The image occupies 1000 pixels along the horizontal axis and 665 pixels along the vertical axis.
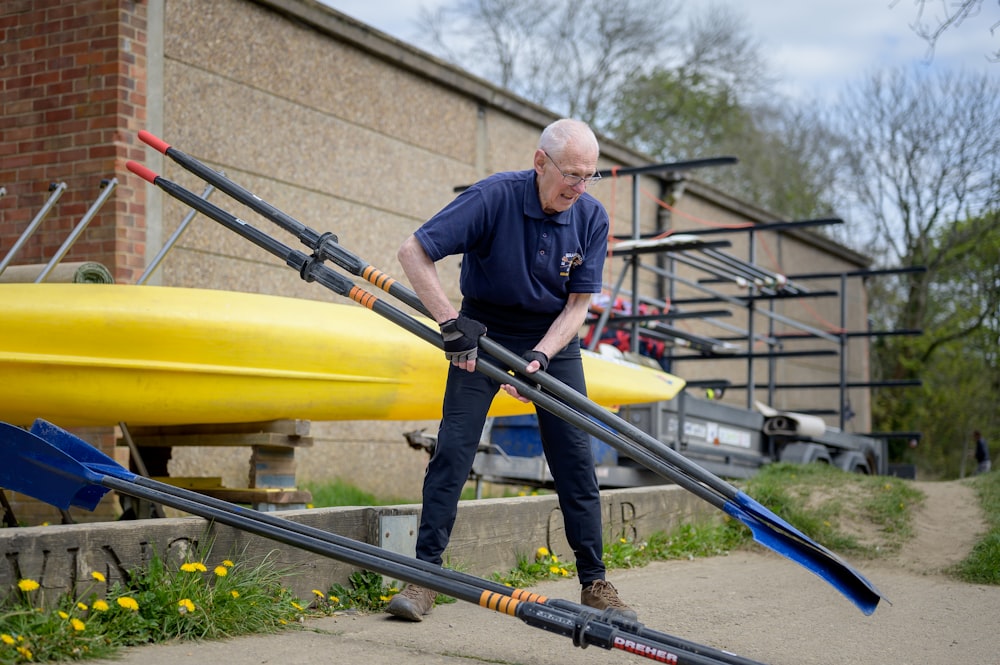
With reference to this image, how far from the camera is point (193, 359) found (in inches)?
195

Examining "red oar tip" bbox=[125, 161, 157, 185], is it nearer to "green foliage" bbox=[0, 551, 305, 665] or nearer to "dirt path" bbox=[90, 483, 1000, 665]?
"green foliage" bbox=[0, 551, 305, 665]

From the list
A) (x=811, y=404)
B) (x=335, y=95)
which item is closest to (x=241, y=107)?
(x=335, y=95)

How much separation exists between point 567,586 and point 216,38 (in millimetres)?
4615

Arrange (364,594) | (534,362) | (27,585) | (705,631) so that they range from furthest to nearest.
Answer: (364,594), (705,631), (534,362), (27,585)

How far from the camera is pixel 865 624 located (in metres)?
4.12

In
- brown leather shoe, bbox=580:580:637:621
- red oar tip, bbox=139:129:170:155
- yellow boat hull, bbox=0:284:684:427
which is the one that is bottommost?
brown leather shoe, bbox=580:580:637:621

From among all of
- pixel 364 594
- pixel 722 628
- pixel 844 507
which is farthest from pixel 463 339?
pixel 844 507

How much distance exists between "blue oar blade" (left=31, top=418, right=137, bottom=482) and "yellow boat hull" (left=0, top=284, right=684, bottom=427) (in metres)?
1.30

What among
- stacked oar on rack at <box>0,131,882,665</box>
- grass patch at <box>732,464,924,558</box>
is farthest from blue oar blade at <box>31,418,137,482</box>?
grass patch at <box>732,464,924,558</box>

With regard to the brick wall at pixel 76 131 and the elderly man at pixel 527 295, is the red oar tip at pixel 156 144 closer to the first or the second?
the elderly man at pixel 527 295

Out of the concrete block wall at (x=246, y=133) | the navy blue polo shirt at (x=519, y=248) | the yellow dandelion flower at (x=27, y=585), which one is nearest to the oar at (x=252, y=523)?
the yellow dandelion flower at (x=27, y=585)

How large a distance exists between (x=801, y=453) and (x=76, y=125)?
6528 millimetres

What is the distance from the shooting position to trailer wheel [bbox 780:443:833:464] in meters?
9.49

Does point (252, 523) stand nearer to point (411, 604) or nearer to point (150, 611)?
point (150, 611)
